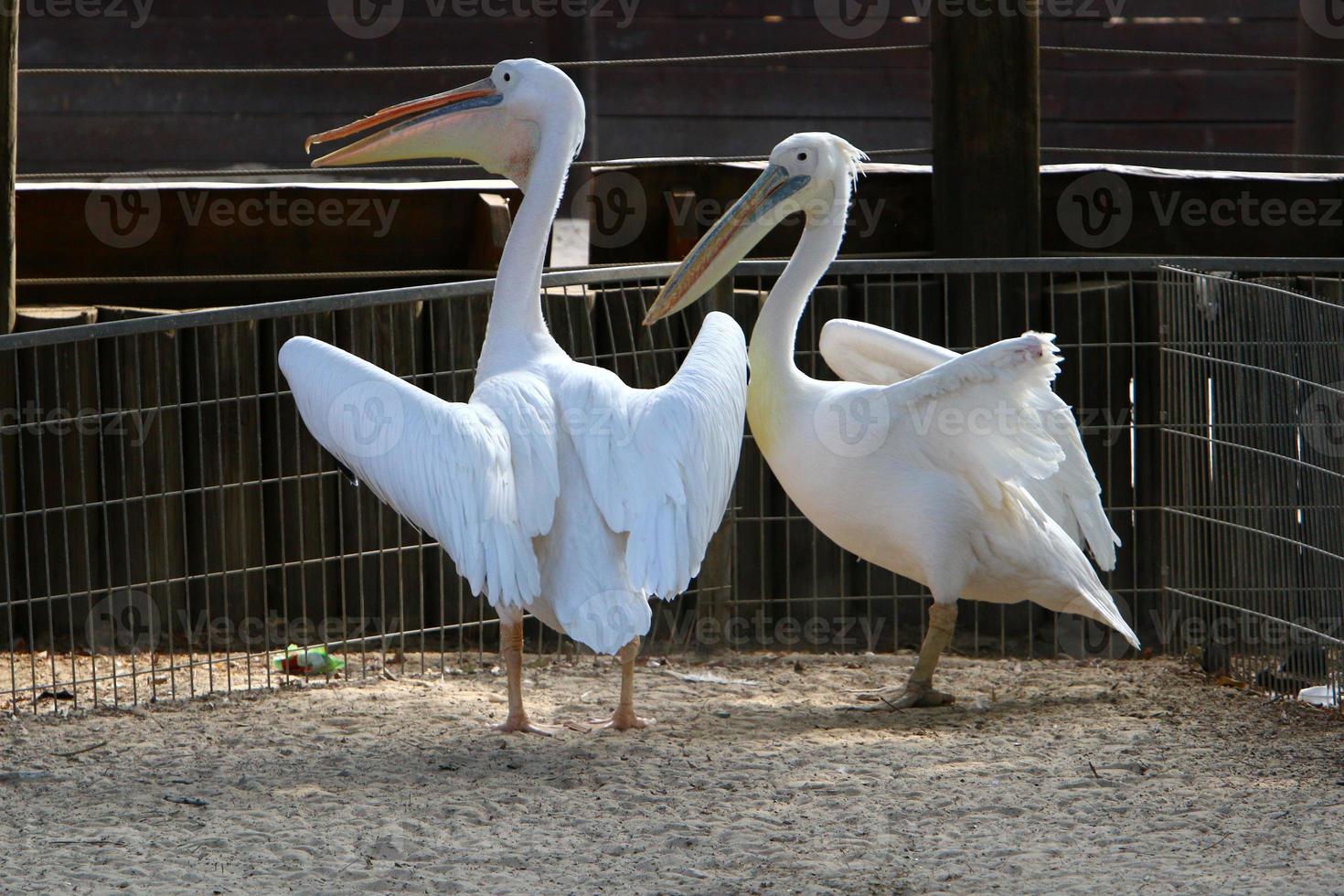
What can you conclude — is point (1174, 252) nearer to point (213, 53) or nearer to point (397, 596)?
point (397, 596)

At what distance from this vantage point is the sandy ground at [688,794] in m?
3.66

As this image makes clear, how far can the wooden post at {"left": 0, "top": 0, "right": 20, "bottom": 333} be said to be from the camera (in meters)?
5.61

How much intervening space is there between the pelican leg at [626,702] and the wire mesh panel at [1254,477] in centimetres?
199

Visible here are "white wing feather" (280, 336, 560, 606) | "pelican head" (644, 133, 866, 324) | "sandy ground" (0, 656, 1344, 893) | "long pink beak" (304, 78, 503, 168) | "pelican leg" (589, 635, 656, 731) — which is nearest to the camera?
"sandy ground" (0, 656, 1344, 893)

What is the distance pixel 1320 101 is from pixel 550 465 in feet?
19.1

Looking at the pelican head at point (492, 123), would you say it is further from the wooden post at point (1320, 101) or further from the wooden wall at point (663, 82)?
the wooden wall at point (663, 82)

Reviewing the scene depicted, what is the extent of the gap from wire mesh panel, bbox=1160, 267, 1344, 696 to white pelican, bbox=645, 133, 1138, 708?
1.24ft

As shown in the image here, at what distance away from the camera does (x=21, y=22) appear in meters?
10.7

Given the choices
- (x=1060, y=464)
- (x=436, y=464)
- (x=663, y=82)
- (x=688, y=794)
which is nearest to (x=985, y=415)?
(x=1060, y=464)

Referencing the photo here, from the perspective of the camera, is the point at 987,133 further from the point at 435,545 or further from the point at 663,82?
the point at 663,82

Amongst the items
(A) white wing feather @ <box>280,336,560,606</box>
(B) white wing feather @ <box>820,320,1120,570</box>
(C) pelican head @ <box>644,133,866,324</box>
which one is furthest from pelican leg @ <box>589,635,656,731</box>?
(B) white wing feather @ <box>820,320,1120,570</box>

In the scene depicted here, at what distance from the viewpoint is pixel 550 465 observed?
182 inches

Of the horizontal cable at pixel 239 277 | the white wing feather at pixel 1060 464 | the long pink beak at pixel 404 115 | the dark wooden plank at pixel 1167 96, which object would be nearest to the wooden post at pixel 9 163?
the horizontal cable at pixel 239 277

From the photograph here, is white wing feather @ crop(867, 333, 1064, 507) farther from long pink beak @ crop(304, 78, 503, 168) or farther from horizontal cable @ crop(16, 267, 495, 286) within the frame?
horizontal cable @ crop(16, 267, 495, 286)
